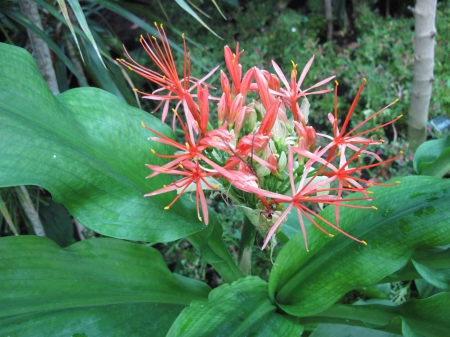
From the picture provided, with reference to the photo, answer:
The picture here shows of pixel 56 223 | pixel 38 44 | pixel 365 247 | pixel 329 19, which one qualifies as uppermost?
pixel 329 19

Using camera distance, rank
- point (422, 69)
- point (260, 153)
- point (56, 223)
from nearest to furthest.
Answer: point (260, 153)
point (422, 69)
point (56, 223)

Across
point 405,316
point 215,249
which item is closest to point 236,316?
point 215,249

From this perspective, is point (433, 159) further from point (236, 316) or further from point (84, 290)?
point (84, 290)

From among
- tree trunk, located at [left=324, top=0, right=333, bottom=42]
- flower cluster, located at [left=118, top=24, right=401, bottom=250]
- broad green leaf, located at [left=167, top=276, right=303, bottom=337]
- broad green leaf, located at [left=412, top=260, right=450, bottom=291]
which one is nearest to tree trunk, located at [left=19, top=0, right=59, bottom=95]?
flower cluster, located at [left=118, top=24, right=401, bottom=250]

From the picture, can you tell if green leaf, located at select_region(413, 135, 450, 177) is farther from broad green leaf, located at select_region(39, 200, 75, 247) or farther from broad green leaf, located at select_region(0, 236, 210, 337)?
broad green leaf, located at select_region(39, 200, 75, 247)

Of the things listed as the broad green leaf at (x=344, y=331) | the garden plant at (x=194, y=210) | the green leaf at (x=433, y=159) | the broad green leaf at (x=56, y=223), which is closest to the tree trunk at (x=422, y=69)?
the green leaf at (x=433, y=159)

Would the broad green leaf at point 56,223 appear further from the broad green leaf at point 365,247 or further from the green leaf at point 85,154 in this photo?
the broad green leaf at point 365,247
